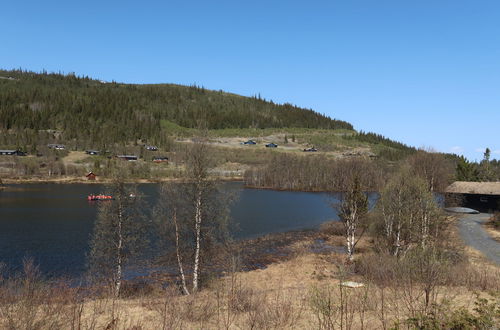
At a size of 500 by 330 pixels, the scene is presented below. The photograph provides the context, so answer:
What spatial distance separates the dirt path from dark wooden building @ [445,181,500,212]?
167 inches

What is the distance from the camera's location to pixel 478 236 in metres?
45.3

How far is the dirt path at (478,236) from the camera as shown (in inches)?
1458

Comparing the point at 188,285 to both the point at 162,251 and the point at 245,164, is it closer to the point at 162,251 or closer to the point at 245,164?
the point at 162,251

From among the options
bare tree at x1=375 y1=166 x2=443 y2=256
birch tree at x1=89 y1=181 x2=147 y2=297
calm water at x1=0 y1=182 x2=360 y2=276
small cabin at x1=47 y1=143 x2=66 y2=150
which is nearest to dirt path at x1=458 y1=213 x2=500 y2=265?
bare tree at x1=375 y1=166 x2=443 y2=256

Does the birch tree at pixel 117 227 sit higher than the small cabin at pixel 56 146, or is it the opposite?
the small cabin at pixel 56 146

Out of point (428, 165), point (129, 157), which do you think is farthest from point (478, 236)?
point (129, 157)

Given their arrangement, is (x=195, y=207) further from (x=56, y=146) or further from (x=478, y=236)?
(x=56, y=146)

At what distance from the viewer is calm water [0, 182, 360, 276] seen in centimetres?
3753

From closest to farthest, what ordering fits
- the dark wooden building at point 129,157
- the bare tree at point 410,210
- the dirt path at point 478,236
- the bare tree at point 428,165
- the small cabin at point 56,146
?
the bare tree at point 410,210
the dirt path at point 478,236
the bare tree at point 428,165
the dark wooden building at point 129,157
the small cabin at point 56,146

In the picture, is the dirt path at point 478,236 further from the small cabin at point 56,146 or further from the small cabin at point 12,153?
the small cabin at point 56,146

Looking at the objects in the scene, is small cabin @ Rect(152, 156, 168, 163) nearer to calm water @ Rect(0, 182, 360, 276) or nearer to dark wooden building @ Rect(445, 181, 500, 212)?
calm water @ Rect(0, 182, 360, 276)

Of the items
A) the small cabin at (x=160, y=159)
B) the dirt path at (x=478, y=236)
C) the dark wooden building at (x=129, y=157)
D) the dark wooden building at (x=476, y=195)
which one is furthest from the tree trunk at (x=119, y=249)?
the dark wooden building at (x=129, y=157)

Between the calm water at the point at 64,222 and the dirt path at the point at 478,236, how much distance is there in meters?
18.6

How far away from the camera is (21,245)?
42094mm
